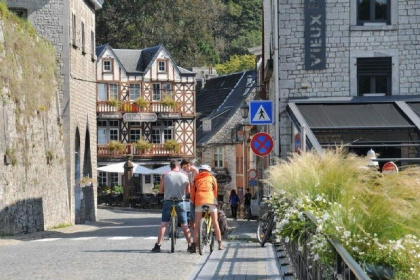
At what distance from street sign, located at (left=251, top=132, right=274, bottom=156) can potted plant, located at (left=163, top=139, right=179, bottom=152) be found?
162 ft

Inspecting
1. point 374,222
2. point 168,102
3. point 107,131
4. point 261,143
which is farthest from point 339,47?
point 107,131

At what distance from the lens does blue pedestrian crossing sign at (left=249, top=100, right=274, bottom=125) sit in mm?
25469

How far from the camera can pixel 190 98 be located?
250 feet

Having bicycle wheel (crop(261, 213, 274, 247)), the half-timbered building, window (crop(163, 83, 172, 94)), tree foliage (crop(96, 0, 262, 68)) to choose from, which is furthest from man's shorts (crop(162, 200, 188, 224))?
tree foliage (crop(96, 0, 262, 68))

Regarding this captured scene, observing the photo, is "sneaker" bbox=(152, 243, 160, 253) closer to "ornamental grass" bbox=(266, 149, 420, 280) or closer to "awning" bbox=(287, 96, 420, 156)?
"awning" bbox=(287, 96, 420, 156)

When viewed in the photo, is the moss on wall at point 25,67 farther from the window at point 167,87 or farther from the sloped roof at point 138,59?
the window at point 167,87

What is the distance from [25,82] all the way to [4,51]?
2.51 meters

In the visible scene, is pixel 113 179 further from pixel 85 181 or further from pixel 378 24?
pixel 378 24

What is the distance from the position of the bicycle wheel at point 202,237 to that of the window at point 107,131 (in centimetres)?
5637

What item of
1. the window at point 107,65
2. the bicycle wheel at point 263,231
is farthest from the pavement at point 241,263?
the window at point 107,65

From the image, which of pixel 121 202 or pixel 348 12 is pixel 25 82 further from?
pixel 121 202

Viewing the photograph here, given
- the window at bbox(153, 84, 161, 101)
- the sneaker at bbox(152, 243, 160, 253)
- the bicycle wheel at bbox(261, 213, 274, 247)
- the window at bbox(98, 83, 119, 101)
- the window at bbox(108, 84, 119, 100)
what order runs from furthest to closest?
the window at bbox(153, 84, 161, 101) < the window at bbox(108, 84, 119, 100) < the window at bbox(98, 83, 119, 101) < the bicycle wheel at bbox(261, 213, 274, 247) < the sneaker at bbox(152, 243, 160, 253)

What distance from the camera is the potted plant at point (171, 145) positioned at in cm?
7438

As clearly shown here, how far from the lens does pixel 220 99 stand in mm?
84125
